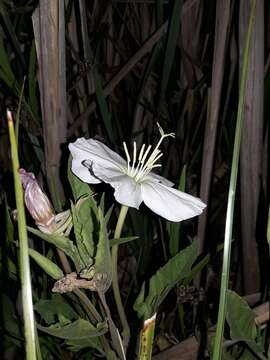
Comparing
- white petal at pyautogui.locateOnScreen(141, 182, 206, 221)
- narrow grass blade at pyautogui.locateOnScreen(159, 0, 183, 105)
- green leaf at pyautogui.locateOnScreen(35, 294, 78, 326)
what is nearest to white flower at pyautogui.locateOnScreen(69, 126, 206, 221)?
white petal at pyautogui.locateOnScreen(141, 182, 206, 221)

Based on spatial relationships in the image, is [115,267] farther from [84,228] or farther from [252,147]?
[252,147]

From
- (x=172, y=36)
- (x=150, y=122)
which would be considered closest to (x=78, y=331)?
(x=172, y=36)

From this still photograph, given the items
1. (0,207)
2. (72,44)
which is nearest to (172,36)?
(72,44)

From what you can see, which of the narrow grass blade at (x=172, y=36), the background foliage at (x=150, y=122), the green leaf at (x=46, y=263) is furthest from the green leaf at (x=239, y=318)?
the narrow grass blade at (x=172, y=36)

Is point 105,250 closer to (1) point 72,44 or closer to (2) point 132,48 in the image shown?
(1) point 72,44

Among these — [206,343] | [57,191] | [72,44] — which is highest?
[72,44]

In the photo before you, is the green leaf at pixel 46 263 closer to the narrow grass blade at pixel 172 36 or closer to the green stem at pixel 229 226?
the green stem at pixel 229 226

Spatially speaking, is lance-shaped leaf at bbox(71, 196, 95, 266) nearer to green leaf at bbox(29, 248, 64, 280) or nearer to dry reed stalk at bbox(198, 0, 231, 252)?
green leaf at bbox(29, 248, 64, 280)
